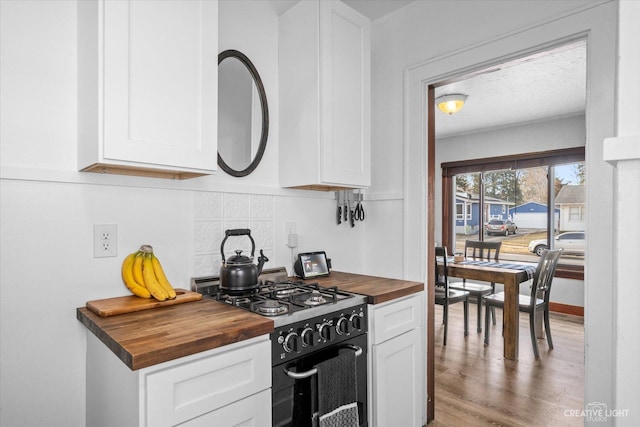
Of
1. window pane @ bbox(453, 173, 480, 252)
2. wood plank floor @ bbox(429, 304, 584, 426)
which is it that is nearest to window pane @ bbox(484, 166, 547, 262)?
window pane @ bbox(453, 173, 480, 252)

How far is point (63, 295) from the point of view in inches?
54.5

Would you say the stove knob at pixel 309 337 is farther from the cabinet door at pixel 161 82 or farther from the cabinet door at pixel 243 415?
the cabinet door at pixel 161 82

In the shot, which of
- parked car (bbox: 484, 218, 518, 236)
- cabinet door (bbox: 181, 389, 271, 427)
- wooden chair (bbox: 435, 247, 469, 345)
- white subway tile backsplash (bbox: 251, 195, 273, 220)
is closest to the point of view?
cabinet door (bbox: 181, 389, 271, 427)

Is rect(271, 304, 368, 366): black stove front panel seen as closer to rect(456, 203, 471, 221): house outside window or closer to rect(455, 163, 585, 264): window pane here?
rect(455, 163, 585, 264): window pane

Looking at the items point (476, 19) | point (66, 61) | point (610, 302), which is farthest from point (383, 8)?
point (610, 302)

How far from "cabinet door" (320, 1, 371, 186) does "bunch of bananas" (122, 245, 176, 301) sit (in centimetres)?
91

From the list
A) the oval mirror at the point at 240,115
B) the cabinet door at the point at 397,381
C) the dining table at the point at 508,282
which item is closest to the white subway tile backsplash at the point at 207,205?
the oval mirror at the point at 240,115

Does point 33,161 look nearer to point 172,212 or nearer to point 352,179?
point 172,212

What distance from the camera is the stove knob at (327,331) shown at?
1473mm

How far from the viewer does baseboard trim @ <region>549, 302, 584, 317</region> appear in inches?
178

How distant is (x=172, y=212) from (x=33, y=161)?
54 centimetres

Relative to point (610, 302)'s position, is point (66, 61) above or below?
above

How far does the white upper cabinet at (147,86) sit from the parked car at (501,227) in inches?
198

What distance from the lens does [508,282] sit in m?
3.30
